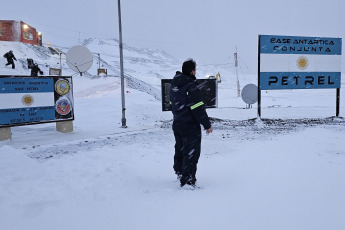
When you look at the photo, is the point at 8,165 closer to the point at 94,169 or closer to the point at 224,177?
the point at 94,169

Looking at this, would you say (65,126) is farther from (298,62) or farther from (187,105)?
(298,62)

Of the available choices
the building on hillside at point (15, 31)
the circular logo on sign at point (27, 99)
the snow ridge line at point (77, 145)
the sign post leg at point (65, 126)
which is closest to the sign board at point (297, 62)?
the snow ridge line at point (77, 145)

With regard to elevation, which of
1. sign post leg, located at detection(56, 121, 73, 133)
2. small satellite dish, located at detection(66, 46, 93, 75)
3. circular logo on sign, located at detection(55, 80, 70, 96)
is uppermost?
small satellite dish, located at detection(66, 46, 93, 75)

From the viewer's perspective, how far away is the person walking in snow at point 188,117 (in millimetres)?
4094

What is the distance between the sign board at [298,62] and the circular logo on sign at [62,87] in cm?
792

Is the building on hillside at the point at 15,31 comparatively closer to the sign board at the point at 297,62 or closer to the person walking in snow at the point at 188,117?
the sign board at the point at 297,62

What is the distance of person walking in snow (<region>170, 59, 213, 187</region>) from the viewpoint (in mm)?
4094

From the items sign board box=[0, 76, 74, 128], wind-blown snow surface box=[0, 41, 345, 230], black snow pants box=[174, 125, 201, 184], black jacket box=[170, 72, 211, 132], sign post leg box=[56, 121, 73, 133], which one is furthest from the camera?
sign post leg box=[56, 121, 73, 133]

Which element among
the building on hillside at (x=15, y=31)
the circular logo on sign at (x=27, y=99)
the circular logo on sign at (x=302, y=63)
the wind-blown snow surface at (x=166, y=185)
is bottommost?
the wind-blown snow surface at (x=166, y=185)

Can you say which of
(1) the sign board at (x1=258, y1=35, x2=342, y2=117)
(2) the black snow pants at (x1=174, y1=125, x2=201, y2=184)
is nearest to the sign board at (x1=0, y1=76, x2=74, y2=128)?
(2) the black snow pants at (x1=174, y1=125, x2=201, y2=184)

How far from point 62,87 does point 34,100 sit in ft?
3.31

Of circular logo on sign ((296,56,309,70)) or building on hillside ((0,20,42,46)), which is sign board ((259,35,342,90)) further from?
building on hillside ((0,20,42,46))

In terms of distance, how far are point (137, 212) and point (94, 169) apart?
6.72 ft

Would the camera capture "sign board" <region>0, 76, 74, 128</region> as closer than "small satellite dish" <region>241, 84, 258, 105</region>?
Yes
